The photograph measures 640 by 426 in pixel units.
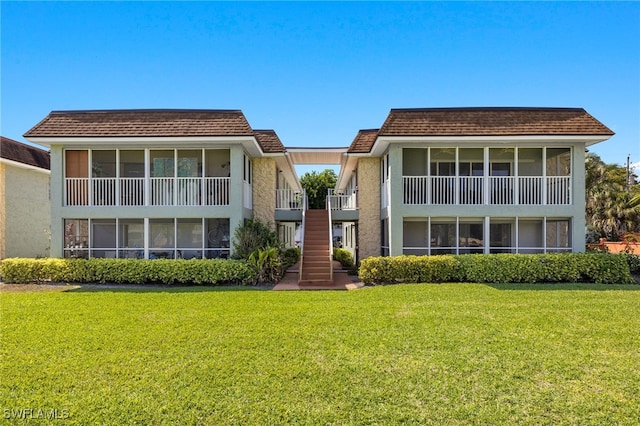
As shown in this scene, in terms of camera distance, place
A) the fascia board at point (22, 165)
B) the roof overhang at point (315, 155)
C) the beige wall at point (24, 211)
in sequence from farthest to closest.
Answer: the roof overhang at point (315, 155) < the beige wall at point (24, 211) < the fascia board at point (22, 165)

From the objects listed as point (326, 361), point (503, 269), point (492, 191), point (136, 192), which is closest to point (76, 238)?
point (136, 192)

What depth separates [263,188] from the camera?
1797 centimetres

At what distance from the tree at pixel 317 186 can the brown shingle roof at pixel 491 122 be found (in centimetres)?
3698

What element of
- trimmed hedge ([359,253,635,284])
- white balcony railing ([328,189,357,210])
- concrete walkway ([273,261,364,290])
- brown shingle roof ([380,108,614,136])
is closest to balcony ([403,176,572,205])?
brown shingle roof ([380,108,614,136])

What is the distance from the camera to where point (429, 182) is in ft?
49.0

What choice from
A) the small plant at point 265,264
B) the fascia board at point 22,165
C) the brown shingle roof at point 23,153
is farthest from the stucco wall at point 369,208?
the brown shingle roof at point 23,153

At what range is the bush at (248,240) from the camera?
14383 mm

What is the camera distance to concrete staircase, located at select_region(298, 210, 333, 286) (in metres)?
14.4

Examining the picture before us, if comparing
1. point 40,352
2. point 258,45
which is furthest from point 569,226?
point 40,352

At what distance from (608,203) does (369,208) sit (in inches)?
850

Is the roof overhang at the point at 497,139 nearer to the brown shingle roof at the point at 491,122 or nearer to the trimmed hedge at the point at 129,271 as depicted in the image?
the brown shingle roof at the point at 491,122

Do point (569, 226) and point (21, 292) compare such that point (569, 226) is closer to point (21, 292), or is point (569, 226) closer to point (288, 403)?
point (288, 403)

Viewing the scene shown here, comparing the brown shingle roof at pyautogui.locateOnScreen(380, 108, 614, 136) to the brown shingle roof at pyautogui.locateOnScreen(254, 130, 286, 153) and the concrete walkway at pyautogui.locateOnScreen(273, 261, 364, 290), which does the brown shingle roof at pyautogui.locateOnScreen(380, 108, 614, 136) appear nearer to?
the brown shingle roof at pyautogui.locateOnScreen(254, 130, 286, 153)

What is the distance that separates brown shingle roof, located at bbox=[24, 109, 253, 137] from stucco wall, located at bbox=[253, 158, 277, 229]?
137 inches
